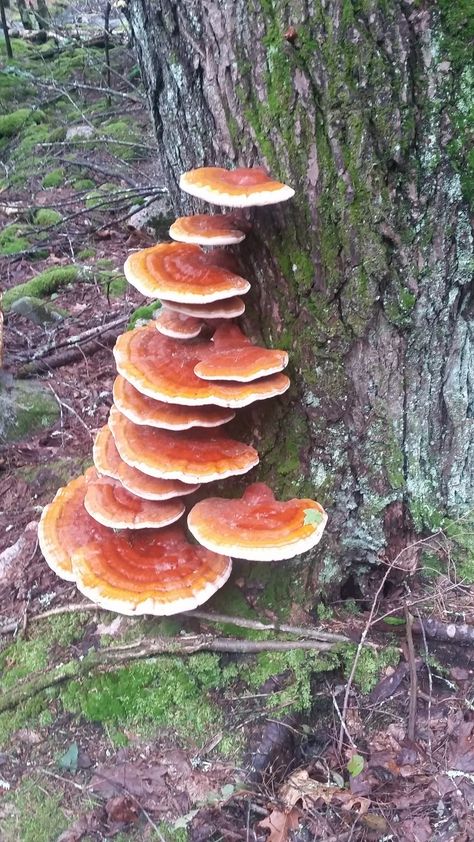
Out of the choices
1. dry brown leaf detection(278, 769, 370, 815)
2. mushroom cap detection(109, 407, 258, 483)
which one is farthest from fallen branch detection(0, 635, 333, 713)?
mushroom cap detection(109, 407, 258, 483)

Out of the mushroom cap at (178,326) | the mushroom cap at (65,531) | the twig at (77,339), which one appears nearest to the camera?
the mushroom cap at (178,326)

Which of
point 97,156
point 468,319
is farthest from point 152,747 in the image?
point 97,156

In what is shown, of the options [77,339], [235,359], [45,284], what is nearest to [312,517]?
[235,359]

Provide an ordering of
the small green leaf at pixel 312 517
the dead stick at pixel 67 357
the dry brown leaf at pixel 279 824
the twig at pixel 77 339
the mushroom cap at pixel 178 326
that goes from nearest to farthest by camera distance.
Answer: the dry brown leaf at pixel 279 824, the small green leaf at pixel 312 517, the mushroom cap at pixel 178 326, the dead stick at pixel 67 357, the twig at pixel 77 339

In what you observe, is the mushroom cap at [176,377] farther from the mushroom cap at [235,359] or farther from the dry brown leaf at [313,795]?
the dry brown leaf at [313,795]

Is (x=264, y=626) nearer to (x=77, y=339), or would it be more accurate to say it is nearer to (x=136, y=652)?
(x=136, y=652)

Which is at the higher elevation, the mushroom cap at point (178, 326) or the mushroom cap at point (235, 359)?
the mushroom cap at point (178, 326)

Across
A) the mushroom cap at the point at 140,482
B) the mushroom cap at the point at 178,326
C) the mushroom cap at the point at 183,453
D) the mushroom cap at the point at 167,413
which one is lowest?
the mushroom cap at the point at 140,482

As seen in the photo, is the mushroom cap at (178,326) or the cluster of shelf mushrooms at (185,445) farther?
the mushroom cap at (178,326)

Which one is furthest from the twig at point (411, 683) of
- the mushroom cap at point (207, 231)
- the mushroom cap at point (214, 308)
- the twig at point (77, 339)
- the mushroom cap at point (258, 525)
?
the twig at point (77, 339)
